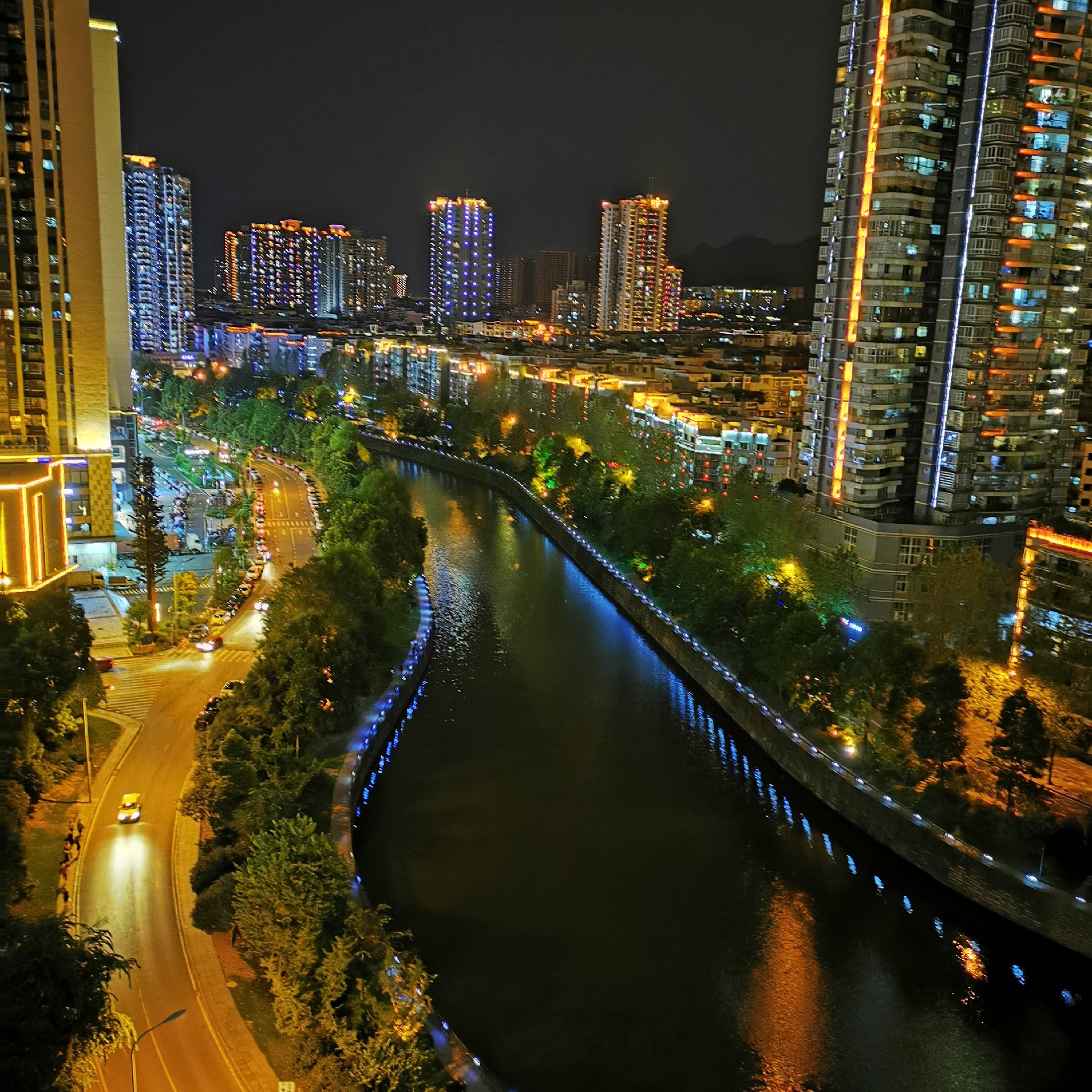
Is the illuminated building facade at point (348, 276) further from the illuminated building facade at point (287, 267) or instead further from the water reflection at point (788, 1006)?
the water reflection at point (788, 1006)

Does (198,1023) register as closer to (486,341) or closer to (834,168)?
(834,168)

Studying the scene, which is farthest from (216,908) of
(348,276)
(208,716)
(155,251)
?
(348,276)

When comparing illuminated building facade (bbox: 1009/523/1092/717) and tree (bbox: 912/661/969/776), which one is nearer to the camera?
tree (bbox: 912/661/969/776)

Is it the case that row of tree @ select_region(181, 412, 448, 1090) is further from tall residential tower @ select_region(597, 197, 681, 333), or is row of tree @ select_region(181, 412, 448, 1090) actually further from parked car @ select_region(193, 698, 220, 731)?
tall residential tower @ select_region(597, 197, 681, 333)

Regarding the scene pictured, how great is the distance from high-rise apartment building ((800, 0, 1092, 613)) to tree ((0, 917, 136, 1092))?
12.2 meters

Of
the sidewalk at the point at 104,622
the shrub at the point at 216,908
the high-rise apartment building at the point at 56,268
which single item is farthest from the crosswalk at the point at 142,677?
the shrub at the point at 216,908

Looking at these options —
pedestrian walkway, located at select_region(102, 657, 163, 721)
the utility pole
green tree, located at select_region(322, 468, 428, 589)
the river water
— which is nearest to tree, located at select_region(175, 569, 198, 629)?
pedestrian walkway, located at select_region(102, 657, 163, 721)

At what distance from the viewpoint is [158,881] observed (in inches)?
332

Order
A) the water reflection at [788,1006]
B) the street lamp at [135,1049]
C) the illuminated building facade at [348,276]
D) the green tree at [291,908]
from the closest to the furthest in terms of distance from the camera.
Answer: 1. the street lamp at [135,1049]
2. the green tree at [291,908]
3. the water reflection at [788,1006]
4. the illuminated building facade at [348,276]

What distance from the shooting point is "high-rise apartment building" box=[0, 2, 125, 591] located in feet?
55.0

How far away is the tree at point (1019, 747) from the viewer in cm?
976

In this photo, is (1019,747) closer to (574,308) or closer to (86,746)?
(86,746)

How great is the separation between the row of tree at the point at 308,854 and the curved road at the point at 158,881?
0.36 meters

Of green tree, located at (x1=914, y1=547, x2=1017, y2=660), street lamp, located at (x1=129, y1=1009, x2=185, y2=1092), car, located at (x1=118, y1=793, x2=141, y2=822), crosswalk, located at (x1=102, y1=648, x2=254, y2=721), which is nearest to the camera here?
street lamp, located at (x1=129, y1=1009, x2=185, y2=1092)
